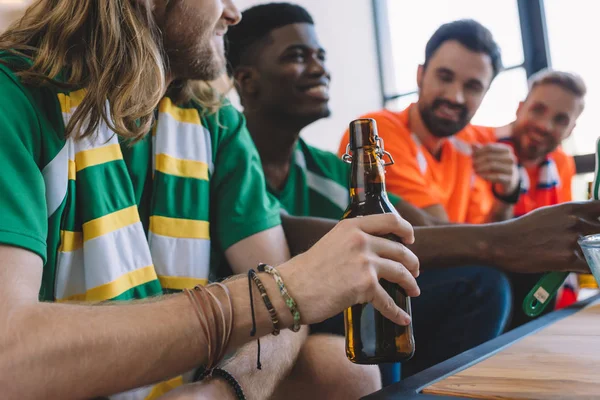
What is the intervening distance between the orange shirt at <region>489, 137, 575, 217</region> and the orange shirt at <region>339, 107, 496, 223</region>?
0.09m

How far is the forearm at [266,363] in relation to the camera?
697mm

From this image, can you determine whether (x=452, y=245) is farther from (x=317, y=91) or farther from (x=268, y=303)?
(x=317, y=91)

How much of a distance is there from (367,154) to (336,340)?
0.30 metres

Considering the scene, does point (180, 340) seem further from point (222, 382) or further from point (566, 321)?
point (566, 321)

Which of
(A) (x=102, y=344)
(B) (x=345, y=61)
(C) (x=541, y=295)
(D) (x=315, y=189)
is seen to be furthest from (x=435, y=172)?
(B) (x=345, y=61)

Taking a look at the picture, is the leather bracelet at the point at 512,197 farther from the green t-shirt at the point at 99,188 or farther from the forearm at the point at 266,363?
the forearm at the point at 266,363

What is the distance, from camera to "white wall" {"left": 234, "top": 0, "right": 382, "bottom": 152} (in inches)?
164

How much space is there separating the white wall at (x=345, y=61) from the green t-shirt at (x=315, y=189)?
2305 mm

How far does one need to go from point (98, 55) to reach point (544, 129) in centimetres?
188

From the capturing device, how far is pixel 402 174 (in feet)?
6.22

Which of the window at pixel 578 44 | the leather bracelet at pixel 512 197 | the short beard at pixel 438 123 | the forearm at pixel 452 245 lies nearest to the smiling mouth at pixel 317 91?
the short beard at pixel 438 123

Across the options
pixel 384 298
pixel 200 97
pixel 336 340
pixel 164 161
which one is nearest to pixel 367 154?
pixel 384 298

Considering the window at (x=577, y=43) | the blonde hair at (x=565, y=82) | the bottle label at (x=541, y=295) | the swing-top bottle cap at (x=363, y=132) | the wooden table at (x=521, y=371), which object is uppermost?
the window at (x=577, y=43)

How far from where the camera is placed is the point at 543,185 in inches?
90.4
